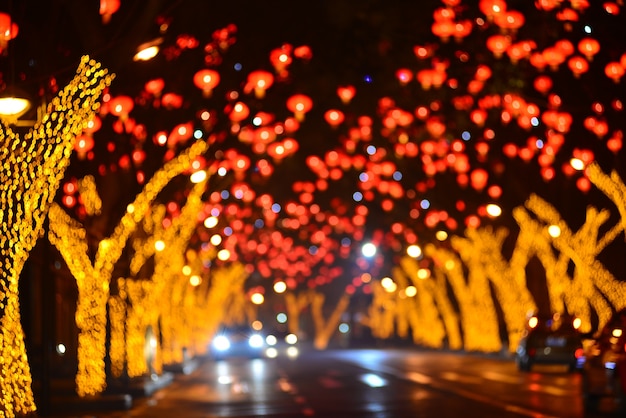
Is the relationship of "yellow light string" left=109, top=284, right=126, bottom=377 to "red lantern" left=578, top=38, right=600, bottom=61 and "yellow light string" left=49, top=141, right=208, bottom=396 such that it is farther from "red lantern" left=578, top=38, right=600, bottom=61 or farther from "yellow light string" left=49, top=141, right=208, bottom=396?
"red lantern" left=578, top=38, right=600, bottom=61

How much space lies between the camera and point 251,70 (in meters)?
27.2

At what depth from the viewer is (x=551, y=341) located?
119 ft

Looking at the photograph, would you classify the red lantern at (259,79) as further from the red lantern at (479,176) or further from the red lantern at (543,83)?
the red lantern at (479,176)

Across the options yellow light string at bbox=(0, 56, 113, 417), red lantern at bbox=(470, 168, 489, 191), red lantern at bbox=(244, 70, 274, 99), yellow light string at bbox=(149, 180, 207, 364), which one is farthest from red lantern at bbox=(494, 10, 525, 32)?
yellow light string at bbox=(149, 180, 207, 364)

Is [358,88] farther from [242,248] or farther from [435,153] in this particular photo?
[242,248]

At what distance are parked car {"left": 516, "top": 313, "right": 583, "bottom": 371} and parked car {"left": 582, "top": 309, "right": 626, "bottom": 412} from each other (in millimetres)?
15020

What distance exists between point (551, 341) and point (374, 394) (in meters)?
10.6

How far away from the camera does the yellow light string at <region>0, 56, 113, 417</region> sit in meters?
16.7

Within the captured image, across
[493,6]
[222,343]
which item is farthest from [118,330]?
[222,343]

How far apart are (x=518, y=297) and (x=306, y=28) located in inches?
1046

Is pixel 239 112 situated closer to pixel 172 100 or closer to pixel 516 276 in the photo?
pixel 172 100

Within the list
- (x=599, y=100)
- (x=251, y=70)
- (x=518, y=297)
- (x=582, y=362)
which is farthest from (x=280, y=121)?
(x=518, y=297)

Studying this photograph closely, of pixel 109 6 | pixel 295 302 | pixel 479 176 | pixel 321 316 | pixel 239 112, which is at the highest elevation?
pixel 295 302

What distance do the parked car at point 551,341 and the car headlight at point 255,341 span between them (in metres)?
22.0
